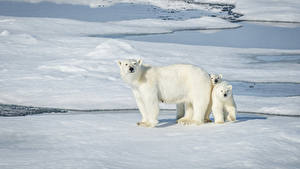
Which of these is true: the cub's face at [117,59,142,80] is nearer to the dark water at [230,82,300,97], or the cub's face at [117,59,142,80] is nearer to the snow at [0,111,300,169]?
the snow at [0,111,300,169]

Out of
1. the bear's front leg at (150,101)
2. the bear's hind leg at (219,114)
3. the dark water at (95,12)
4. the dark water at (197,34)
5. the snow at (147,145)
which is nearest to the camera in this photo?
the snow at (147,145)

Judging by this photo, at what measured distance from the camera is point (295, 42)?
17797 millimetres

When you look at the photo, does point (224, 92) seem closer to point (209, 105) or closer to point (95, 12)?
point (209, 105)

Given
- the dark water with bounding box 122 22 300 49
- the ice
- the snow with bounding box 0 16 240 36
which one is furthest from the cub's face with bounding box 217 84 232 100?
the ice

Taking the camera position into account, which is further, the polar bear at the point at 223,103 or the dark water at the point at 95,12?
the dark water at the point at 95,12

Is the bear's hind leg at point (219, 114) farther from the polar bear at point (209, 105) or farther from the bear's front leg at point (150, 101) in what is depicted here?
the bear's front leg at point (150, 101)

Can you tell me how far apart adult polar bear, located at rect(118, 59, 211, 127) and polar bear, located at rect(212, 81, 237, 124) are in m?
0.13

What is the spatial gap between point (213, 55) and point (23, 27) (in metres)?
7.41

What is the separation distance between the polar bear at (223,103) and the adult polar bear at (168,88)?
0.44ft

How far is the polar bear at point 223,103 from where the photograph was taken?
539 cm

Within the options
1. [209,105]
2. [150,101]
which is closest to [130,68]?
[150,101]

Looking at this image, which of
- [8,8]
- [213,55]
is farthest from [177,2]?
[213,55]

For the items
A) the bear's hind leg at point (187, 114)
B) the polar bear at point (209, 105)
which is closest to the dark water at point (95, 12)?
the polar bear at point (209, 105)

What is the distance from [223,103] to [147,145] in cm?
124
